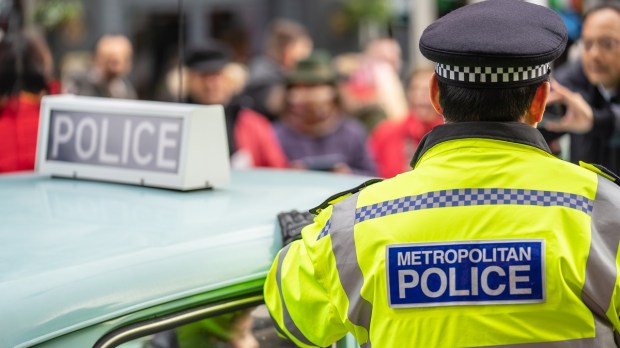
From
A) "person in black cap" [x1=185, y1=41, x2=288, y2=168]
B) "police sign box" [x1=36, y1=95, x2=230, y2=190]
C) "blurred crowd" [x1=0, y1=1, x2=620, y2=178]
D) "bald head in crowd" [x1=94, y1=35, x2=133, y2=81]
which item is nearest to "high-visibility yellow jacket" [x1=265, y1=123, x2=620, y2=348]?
"police sign box" [x1=36, y1=95, x2=230, y2=190]

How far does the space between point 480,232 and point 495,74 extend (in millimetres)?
290

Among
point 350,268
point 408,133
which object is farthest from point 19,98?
point 408,133

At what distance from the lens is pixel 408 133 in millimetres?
6086

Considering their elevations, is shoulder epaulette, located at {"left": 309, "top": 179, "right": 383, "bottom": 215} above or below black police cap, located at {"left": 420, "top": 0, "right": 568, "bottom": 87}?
below

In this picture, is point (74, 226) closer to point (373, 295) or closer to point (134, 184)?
point (134, 184)

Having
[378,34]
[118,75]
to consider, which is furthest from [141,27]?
[118,75]

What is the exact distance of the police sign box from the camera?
103 inches

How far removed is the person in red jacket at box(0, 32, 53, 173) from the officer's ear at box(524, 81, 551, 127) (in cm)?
211

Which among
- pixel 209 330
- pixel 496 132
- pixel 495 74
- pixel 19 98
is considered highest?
pixel 495 74

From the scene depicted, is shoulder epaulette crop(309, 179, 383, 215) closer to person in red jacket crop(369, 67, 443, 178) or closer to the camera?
the camera

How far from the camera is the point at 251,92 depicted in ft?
27.8

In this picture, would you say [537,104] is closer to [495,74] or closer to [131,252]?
[495,74]

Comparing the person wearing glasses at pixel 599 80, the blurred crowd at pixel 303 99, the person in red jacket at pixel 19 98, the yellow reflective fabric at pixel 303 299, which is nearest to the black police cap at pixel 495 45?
the yellow reflective fabric at pixel 303 299

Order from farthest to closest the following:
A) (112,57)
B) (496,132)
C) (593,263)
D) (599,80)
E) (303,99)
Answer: (112,57), (303,99), (599,80), (496,132), (593,263)
